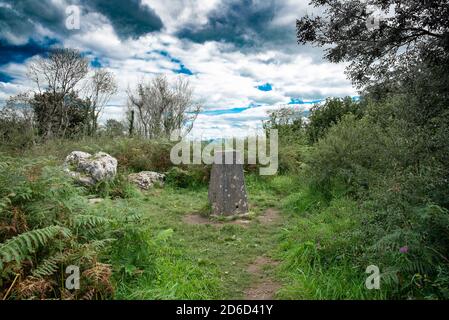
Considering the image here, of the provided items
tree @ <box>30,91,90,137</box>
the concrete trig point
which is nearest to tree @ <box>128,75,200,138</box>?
tree @ <box>30,91,90,137</box>

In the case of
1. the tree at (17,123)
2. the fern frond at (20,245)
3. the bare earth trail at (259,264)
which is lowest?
the bare earth trail at (259,264)

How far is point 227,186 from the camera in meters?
7.58

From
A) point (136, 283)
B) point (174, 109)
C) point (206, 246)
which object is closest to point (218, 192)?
point (206, 246)

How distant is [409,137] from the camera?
4773 millimetres

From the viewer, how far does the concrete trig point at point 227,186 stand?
752 cm

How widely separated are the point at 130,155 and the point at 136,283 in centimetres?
871

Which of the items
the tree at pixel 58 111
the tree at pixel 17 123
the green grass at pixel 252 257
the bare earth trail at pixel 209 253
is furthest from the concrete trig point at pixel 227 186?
the tree at pixel 58 111

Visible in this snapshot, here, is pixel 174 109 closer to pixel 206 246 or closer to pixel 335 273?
pixel 206 246

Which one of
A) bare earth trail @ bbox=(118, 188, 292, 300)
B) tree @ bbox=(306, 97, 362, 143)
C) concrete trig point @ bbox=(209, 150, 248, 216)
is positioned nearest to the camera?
bare earth trail @ bbox=(118, 188, 292, 300)

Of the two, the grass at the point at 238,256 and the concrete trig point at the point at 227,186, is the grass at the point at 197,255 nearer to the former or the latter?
the grass at the point at 238,256

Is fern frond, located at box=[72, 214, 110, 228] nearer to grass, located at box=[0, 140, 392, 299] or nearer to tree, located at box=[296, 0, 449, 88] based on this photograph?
grass, located at box=[0, 140, 392, 299]

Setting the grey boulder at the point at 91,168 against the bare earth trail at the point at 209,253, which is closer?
the bare earth trail at the point at 209,253

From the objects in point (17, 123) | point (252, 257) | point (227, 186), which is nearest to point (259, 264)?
point (252, 257)

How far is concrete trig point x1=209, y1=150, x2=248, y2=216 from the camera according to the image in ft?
24.7
